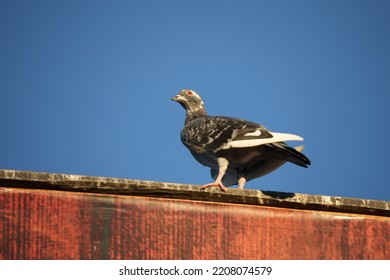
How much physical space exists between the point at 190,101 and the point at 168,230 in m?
7.42

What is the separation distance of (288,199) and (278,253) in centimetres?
64

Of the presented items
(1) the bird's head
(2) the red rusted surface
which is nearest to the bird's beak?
(1) the bird's head

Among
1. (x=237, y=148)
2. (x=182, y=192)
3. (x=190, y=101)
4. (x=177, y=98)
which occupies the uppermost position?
(x=177, y=98)

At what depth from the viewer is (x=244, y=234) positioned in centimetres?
661

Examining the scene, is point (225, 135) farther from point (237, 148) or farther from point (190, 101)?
point (190, 101)

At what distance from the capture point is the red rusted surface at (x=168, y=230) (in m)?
6.14

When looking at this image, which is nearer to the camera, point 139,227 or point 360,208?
point 139,227

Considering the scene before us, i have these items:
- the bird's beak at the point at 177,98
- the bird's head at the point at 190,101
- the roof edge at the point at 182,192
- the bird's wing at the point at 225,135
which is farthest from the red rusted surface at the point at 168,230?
the bird's beak at the point at 177,98

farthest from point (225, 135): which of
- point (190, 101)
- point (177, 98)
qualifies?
point (177, 98)

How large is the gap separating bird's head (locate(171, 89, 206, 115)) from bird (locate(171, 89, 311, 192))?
1440mm

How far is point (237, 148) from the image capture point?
10.6 meters

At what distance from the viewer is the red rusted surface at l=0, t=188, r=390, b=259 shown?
6.14 m
